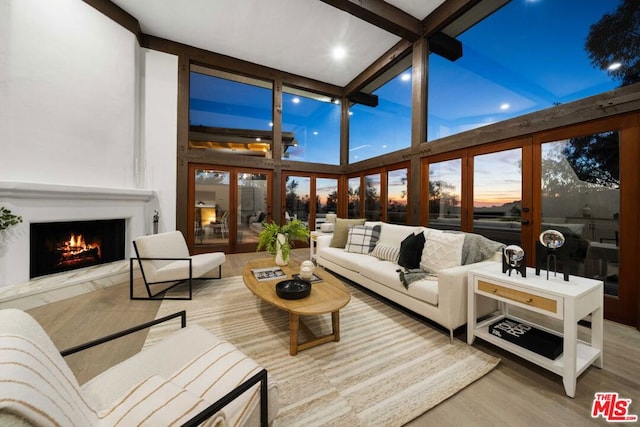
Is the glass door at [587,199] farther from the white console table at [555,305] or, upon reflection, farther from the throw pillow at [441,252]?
the throw pillow at [441,252]

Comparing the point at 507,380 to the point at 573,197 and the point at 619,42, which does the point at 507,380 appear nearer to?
the point at 573,197

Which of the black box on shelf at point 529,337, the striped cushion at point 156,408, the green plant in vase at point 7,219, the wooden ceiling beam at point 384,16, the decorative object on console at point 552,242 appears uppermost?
the wooden ceiling beam at point 384,16

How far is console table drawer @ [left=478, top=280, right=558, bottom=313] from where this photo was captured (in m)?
1.58

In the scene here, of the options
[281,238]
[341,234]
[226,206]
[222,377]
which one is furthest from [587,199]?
[226,206]

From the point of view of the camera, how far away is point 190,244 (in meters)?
5.20

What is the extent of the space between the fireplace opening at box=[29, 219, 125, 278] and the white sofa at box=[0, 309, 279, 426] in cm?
339

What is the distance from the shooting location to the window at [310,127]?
20.8ft

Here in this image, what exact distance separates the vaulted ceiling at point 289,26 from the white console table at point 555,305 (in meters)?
4.17

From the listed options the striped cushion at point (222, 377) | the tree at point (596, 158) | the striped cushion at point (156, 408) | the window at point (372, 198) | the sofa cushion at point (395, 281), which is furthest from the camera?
the window at point (372, 198)

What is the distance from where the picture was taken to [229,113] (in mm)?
5848

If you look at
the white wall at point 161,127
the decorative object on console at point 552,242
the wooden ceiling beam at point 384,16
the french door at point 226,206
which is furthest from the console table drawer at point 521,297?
the white wall at point 161,127

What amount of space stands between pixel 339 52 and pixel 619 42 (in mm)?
4122

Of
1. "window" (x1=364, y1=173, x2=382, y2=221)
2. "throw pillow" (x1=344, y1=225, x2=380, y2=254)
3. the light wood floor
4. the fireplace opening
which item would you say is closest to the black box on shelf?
the light wood floor

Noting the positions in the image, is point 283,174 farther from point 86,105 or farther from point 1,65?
point 1,65
